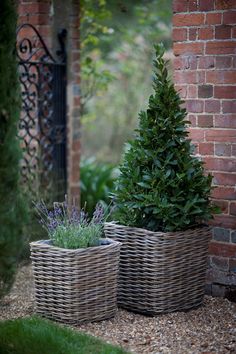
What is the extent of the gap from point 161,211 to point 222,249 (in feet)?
2.29

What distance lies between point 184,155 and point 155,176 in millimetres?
236

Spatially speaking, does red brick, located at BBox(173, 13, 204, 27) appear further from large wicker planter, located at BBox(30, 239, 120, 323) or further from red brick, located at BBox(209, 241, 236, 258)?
large wicker planter, located at BBox(30, 239, 120, 323)

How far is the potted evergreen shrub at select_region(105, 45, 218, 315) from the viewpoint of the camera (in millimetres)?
4215

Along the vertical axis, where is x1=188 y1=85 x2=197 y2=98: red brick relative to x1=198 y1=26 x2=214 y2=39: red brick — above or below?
below

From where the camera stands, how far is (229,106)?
14.9 feet

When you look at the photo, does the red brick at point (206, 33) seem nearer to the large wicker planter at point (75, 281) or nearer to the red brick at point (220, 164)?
the red brick at point (220, 164)

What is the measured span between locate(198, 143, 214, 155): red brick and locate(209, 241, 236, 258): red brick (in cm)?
61

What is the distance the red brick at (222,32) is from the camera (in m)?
4.52

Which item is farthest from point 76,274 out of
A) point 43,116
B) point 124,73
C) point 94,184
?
point 124,73

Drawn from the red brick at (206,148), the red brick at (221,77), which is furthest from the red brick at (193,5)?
the red brick at (206,148)

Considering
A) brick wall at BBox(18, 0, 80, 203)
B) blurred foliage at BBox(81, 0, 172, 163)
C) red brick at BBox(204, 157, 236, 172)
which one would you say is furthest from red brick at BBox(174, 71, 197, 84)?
blurred foliage at BBox(81, 0, 172, 163)

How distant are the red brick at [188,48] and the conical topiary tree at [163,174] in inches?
17.4

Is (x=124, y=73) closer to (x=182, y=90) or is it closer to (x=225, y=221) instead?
(x=182, y=90)

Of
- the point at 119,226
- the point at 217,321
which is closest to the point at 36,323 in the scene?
the point at 119,226
